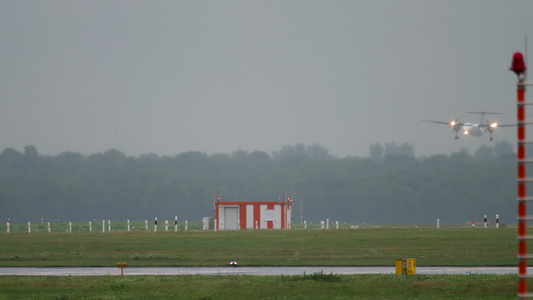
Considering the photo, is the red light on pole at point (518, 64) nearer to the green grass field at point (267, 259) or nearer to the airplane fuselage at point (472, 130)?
the green grass field at point (267, 259)

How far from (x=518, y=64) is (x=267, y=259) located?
96.5 ft

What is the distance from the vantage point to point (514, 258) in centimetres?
3728

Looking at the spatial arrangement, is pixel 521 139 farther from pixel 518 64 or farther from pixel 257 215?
pixel 257 215

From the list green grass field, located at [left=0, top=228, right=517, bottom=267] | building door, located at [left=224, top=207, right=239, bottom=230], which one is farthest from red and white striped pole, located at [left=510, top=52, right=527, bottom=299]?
building door, located at [left=224, top=207, right=239, bottom=230]

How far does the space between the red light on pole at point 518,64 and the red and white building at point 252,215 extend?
6373 centimetres

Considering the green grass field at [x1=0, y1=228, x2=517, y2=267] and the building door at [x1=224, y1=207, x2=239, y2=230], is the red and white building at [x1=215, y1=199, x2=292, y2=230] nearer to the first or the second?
the building door at [x1=224, y1=207, x2=239, y2=230]

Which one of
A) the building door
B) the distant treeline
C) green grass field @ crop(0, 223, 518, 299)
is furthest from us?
the distant treeline

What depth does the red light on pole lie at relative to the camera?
995 centimetres

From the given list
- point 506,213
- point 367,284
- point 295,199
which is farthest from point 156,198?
point 367,284

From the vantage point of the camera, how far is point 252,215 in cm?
7369

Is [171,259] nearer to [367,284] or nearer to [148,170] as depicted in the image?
[367,284]

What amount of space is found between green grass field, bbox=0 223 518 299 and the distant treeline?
70.3 meters

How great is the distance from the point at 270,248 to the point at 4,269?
599 inches

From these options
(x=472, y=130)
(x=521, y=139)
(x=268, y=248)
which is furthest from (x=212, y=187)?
(x=521, y=139)
